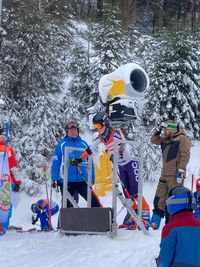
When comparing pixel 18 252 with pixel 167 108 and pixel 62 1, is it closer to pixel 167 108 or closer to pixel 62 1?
pixel 167 108

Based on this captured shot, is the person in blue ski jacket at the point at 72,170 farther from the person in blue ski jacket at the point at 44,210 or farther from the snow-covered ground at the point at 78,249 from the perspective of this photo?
the snow-covered ground at the point at 78,249

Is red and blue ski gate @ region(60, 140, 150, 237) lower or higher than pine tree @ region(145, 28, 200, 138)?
lower

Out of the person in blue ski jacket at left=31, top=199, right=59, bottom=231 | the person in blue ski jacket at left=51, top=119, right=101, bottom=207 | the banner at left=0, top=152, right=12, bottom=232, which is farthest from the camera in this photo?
the person in blue ski jacket at left=31, top=199, right=59, bottom=231

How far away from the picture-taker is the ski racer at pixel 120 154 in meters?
→ 7.05

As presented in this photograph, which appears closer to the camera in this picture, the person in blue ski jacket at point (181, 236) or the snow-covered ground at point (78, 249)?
the person in blue ski jacket at point (181, 236)

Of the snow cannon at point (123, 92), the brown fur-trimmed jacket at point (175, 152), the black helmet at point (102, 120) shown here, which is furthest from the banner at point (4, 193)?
the brown fur-trimmed jacket at point (175, 152)

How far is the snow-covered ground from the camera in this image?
18.0ft

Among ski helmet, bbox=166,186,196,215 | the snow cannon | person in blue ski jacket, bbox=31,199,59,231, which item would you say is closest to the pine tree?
person in blue ski jacket, bbox=31,199,59,231

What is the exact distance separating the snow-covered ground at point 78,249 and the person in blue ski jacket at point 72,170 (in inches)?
37.5

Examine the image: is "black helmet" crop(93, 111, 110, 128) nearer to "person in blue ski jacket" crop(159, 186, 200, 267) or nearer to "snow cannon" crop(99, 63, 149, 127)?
"snow cannon" crop(99, 63, 149, 127)

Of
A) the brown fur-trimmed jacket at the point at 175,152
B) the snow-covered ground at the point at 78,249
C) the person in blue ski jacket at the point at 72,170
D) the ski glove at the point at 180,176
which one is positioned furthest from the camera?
the person in blue ski jacket at the point at 72,170

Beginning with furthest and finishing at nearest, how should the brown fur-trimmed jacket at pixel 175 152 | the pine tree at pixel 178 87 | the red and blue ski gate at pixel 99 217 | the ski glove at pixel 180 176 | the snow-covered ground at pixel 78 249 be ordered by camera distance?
1. the pine tree at pixel 178 87
2. the brown fur-trimmed jacket at pixel 175 152
3. the ski glove at pixel 180 176
4. the red and blue ski gate at pixel 99 217
5. the snow-covered ground at pixel 78 249

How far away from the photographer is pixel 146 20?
27984mm

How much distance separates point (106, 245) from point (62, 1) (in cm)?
1421
